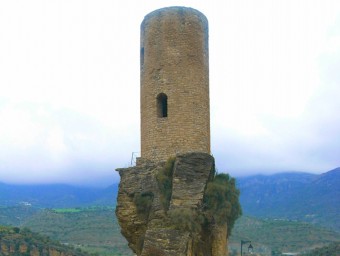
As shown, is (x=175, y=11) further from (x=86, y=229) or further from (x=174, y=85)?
(x=86, y=229)

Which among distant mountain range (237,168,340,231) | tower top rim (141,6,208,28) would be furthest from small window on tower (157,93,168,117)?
distant mountain range (237,168,340,231)

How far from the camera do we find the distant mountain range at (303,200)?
90.8 m

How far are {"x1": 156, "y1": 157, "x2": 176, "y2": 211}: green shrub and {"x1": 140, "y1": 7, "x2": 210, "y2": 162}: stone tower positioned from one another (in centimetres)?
43

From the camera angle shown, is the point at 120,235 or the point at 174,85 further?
the point at 120,235

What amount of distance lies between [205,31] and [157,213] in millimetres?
6846

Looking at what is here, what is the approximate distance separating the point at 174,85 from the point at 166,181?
3.29m

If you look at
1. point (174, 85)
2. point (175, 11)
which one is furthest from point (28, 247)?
point (175, 11)

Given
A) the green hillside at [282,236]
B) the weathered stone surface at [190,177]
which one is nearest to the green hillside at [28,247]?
the green hillside at [282,236]

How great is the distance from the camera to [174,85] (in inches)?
664

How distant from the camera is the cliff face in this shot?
14.9 meters

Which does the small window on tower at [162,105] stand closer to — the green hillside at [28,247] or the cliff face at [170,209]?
the cliff face at [170,209]

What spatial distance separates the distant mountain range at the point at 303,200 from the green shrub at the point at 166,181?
40.8m

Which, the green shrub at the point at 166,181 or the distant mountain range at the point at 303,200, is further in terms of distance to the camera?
the distant mountain range at the point at 303,200

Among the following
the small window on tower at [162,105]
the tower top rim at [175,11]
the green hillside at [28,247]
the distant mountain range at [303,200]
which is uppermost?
the tower top rim at [175,11]
